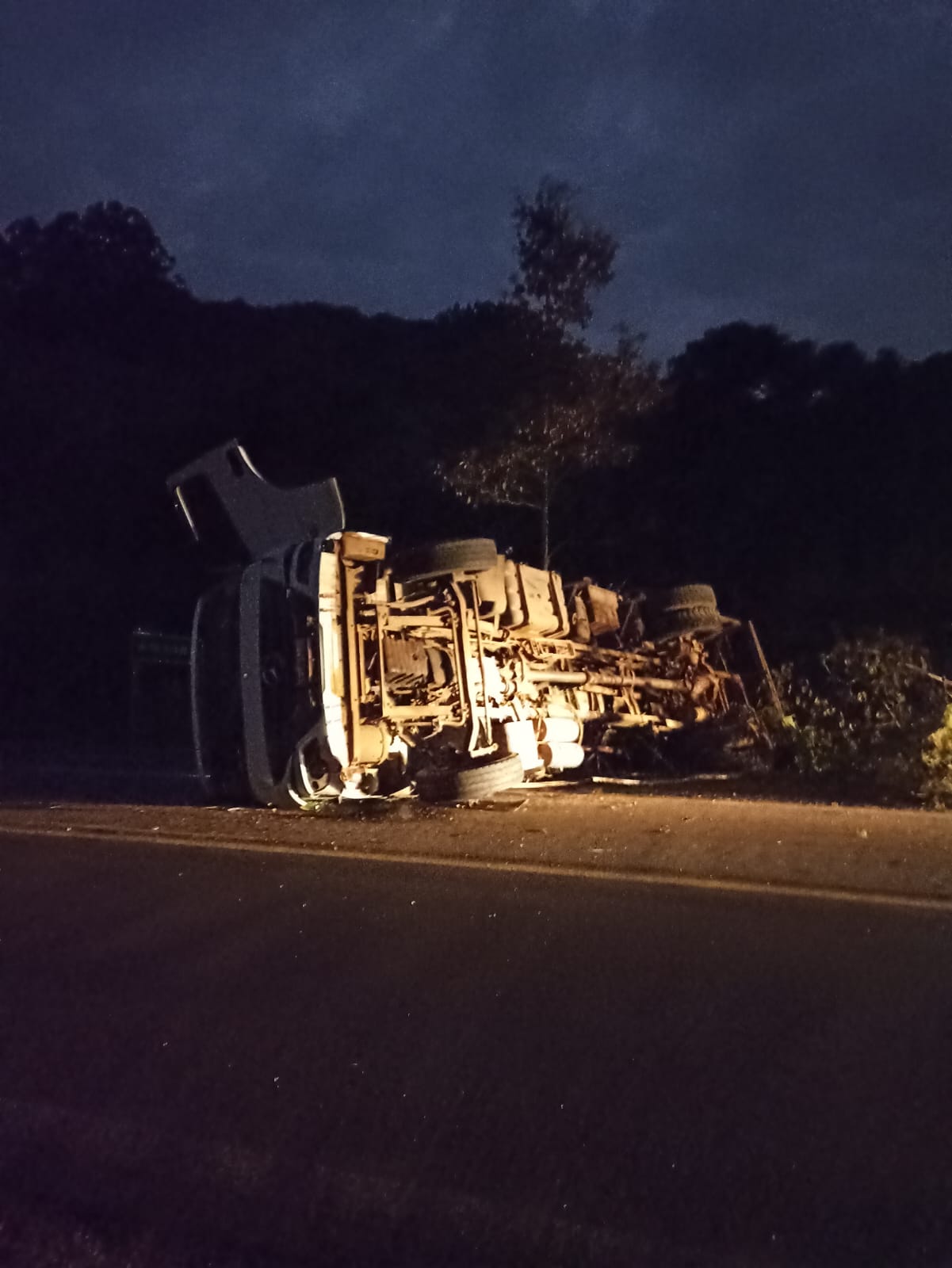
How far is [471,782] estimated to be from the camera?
30.3 ft

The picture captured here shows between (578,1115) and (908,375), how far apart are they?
25745mm

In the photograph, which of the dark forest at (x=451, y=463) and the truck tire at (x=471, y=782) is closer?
the truck tire at (x=471, y=782)

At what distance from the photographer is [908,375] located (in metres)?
27.5

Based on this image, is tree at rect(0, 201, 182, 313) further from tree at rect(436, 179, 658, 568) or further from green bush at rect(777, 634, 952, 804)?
green bush at rect(777, 634, 952, 804)

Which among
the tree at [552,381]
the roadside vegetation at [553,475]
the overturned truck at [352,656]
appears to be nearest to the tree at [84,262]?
the roadside vegetation at [553,475]

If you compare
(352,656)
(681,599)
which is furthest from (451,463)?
(352,656)

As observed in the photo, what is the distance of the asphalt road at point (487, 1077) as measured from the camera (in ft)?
11.7

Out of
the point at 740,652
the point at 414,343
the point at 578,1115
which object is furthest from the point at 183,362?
the point at 578,1115

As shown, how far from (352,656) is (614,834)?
2.16 metres

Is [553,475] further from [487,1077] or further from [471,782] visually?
[487,1077]

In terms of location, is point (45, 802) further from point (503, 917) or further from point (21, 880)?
point (503, 917)

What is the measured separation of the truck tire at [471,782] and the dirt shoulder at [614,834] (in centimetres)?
25

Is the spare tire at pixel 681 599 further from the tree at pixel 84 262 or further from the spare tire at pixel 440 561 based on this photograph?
the tree at pixel 84 262

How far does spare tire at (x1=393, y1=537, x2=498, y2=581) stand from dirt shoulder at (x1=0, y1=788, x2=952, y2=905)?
1.83 meters
